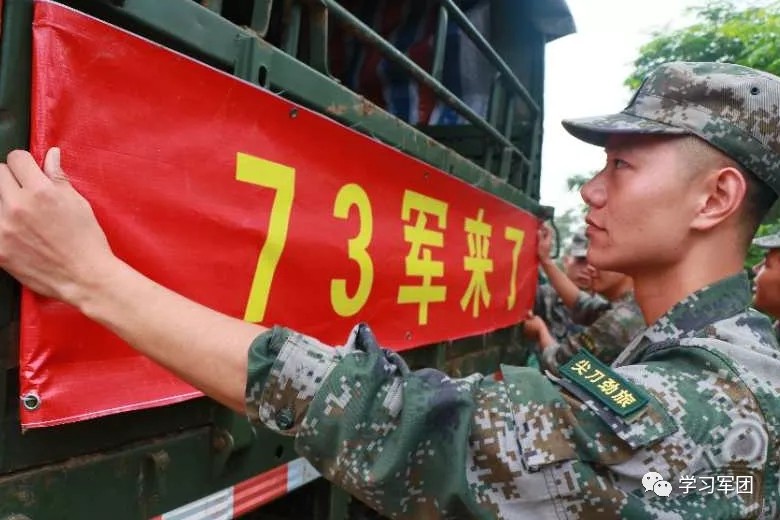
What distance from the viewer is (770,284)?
3342 mm

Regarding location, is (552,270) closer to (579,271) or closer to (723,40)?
(579,271)

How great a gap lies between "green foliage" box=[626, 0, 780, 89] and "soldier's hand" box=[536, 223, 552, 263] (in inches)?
114

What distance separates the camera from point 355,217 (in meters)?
1.61

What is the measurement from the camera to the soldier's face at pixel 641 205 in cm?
128

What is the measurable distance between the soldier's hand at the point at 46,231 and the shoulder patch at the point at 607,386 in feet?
2.30

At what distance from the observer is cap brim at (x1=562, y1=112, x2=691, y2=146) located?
4.22 ft

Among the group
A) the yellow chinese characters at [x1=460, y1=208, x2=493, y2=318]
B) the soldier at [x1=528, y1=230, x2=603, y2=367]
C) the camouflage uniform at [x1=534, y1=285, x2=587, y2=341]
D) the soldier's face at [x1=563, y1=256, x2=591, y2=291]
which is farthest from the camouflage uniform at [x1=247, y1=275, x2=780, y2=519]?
the soldier's face at [x1=563, y1=256, x2=591, y2=291]

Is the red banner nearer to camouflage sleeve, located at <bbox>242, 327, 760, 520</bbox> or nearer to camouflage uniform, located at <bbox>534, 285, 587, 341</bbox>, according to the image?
camouflage sleeve, located at <bbox>242, 327, 760, 520</bbox>

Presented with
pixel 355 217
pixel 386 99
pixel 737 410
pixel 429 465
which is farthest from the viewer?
pixel 386 99

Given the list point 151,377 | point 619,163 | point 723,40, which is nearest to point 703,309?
point 619,163

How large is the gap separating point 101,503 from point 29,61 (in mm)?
679

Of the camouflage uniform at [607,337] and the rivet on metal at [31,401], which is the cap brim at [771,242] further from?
the rivet on metal at [31,401]

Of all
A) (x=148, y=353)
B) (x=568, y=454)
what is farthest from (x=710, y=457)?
(x=148, y=353)

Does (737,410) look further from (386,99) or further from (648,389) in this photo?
(386,99)
